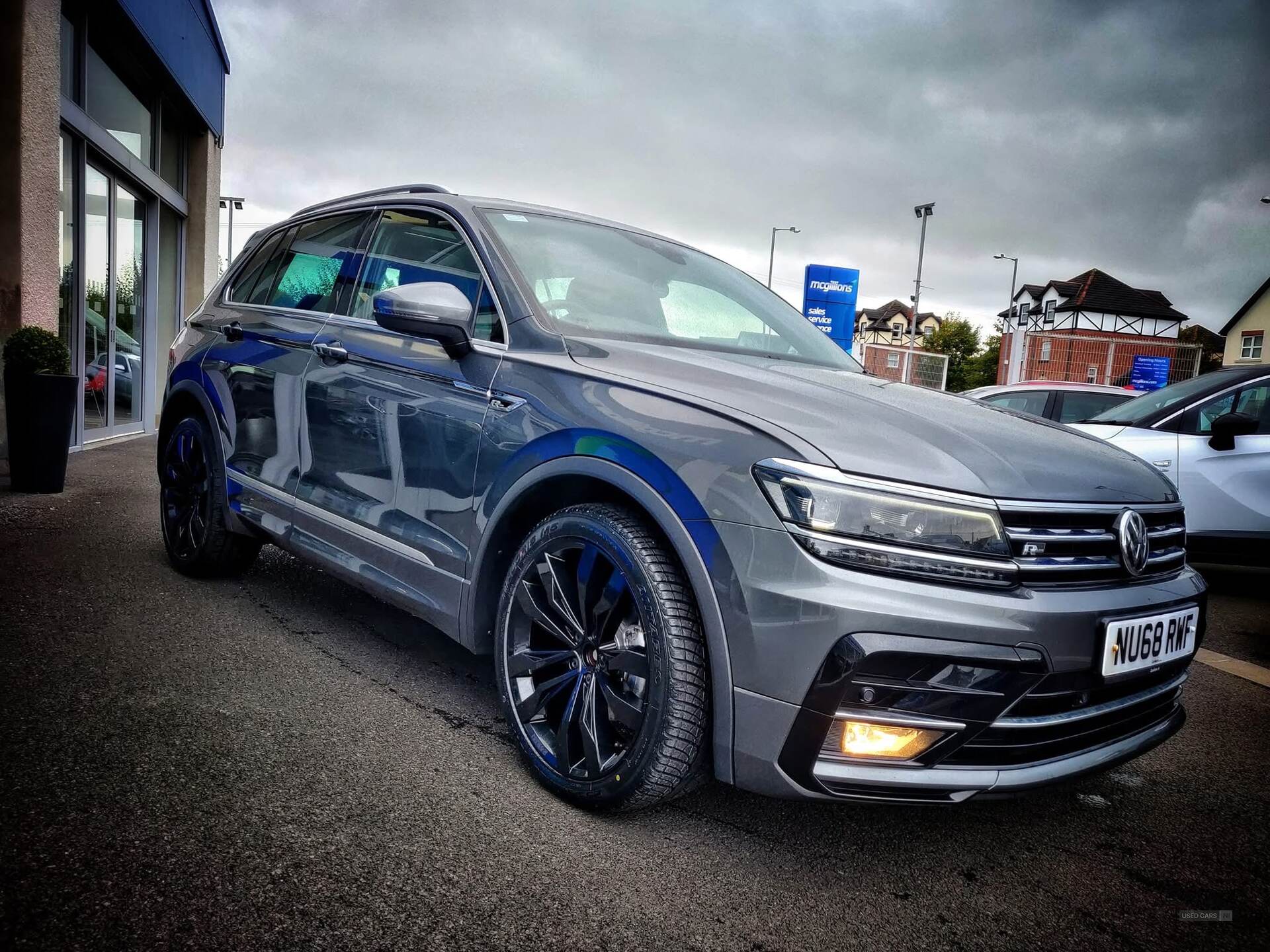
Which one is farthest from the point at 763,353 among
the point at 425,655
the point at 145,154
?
the point at 145,154

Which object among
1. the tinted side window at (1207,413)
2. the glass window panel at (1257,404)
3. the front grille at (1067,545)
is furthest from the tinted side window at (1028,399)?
the front grille at (1067,545)

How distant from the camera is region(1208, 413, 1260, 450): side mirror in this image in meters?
5.54

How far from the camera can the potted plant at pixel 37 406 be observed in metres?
6.13

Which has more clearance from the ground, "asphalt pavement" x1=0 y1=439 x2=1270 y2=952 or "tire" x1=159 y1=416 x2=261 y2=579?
"tire" x1=159 y1=416 x2=261 y2=579

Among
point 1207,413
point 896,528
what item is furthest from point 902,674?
point 1207,413

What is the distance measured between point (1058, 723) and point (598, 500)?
1.21 metres

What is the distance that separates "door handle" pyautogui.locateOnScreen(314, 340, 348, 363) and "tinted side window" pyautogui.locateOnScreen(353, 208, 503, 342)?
0.14 metres

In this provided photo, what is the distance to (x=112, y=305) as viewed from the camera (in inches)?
384

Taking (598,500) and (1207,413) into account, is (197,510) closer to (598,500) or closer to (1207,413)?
(598,500)

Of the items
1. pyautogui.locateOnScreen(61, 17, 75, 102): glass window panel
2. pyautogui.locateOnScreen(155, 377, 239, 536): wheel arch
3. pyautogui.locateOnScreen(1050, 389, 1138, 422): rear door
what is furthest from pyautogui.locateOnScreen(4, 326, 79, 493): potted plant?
pyautogui.locateOnScreen(1050, 389, 1138, 422): rear door

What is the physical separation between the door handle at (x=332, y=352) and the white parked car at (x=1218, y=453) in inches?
189

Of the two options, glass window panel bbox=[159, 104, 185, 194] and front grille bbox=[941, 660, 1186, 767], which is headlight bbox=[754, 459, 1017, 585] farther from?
glass window panel bbox=[159, 104, 185, 194]

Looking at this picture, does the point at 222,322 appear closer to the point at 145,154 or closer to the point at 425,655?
the point at 425,655

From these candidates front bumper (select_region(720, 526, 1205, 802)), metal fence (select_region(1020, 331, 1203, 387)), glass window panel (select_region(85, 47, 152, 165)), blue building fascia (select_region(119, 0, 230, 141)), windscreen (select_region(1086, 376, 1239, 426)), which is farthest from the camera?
metal fence (select_region(1020, 331, 1203, 387))
